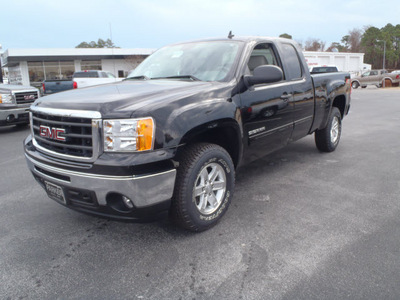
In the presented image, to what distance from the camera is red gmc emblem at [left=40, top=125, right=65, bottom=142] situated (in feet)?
9.05

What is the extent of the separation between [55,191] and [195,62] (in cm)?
207

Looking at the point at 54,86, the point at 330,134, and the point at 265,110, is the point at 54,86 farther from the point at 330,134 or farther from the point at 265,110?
the point at 265,110

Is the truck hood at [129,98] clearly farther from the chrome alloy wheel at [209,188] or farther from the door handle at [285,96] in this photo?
the door handle at [285,96]

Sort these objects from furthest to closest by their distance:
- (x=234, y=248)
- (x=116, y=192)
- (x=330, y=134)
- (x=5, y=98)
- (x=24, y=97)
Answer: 1. (x=24, y=97)
2. (x=5, y=98)
3. (x=330, y=134)
4. (x=234, y=248)
5. (x=116, y=192)

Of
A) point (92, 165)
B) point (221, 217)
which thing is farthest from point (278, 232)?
point (92, 165)

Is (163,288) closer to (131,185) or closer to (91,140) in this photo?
(131,185)

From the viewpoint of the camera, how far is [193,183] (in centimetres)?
285

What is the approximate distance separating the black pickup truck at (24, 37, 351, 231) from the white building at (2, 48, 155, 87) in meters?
36.8

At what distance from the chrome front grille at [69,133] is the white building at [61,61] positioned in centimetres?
3737

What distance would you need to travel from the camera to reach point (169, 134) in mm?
2652

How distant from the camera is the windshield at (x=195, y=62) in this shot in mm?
3635

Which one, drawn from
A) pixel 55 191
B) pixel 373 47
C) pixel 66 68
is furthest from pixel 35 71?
pixel 373 47

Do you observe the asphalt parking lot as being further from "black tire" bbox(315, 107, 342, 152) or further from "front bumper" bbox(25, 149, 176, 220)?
"black tire" bbox(315, 107, 342, 152)

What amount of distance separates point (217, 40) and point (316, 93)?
5.97 feet
